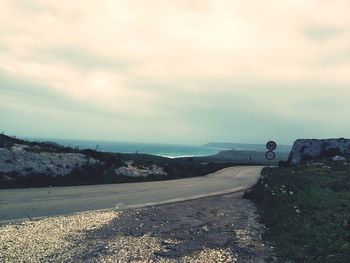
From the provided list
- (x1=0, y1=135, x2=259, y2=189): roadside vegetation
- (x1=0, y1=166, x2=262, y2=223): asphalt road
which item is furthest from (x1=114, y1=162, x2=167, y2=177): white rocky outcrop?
(x1=0, y1=166, x2=262, y2=223): asphalt road

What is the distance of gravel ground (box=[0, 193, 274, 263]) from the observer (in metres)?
11.5

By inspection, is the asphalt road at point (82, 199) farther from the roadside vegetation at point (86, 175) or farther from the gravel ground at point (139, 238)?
the roadside vegetation at point (86, 175)

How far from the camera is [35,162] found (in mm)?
34156

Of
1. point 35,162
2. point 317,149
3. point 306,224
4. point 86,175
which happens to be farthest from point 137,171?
point 317,149

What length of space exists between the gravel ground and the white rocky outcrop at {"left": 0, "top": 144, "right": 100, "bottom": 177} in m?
15.8

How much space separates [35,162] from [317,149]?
55.4m

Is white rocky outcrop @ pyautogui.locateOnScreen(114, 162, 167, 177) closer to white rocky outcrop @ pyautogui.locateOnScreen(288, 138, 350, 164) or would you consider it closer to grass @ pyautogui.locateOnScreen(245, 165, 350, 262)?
grass @ pyautogui.locateOnScreen(245, 165, 350, 262)

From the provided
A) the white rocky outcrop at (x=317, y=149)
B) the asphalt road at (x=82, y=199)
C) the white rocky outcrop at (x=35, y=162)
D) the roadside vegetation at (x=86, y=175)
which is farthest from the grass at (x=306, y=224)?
the white rocky outcrop at (x=317, y=149)

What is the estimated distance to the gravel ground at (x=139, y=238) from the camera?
37.6 feet

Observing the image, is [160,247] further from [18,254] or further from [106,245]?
[18,254]

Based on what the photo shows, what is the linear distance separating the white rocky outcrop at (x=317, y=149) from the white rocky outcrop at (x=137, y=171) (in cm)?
3607

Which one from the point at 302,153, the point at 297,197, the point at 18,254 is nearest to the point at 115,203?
the point at 297,197

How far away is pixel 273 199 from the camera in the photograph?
935 inches

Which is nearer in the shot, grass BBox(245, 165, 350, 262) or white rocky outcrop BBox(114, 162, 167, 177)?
grass BBox(245, 165, 350, 262)
